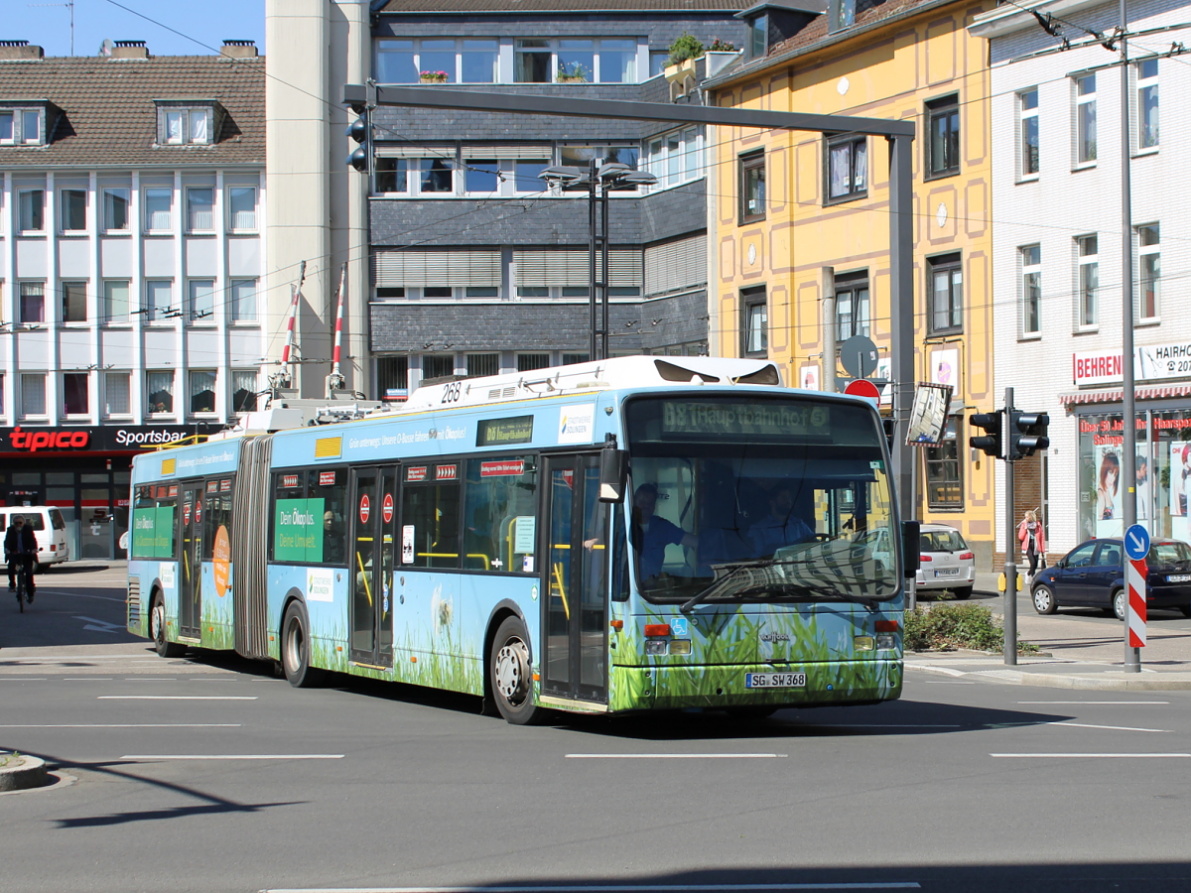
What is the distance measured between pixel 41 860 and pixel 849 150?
38.9 m

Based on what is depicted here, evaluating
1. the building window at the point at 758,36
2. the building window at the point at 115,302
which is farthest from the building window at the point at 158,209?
the building window at the point at 758,36

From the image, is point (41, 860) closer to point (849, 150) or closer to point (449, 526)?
point (449, 526)

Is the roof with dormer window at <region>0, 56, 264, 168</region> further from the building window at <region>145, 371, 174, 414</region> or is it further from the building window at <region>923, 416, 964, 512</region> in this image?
the building window at <region>923, 416, 964, 512</region>

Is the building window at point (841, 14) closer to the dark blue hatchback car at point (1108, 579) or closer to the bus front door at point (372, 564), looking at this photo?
the dark blue hatchback car at point (1108, 579)

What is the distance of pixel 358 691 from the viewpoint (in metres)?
17.6

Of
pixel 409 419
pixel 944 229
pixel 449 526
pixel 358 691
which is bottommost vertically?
pixel 358 691

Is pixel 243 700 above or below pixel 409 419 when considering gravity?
below

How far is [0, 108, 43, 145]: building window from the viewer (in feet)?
190

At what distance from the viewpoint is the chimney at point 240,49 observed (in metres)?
62.1

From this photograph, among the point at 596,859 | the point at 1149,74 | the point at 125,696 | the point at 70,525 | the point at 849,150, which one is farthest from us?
the point at 70,525

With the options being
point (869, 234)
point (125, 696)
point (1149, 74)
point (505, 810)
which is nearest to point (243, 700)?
point (125, 696)

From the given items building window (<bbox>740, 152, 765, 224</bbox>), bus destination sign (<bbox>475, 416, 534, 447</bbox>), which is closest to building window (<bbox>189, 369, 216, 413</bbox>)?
building window (<bbox>740, 152, 765, 224</bbox>)

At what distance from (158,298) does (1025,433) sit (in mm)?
43107

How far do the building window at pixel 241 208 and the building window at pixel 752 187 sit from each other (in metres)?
18.3
